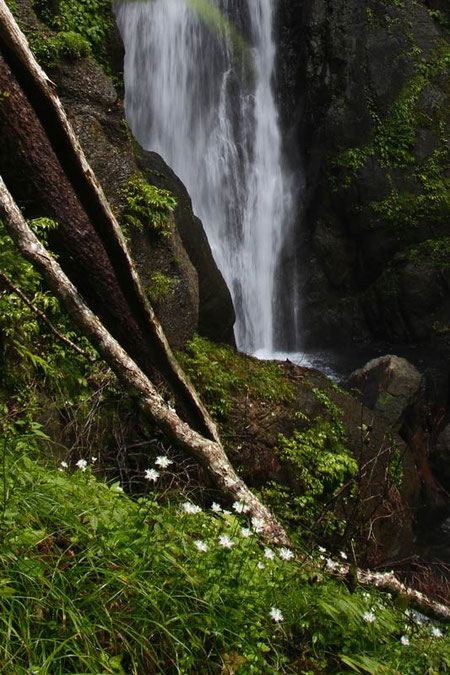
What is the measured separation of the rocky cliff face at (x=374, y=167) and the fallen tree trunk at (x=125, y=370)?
1065cm

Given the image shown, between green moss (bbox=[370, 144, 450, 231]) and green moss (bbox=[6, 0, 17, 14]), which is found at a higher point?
green moss (bbox=[6, 0, 17, 14])

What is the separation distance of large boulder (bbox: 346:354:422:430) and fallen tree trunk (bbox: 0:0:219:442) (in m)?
5.01

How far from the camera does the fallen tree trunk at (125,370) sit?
3295 millimetres

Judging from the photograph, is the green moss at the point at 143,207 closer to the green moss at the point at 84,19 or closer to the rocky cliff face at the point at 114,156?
the rocky cliff face at the point at 114,156

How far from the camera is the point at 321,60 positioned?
571 inches

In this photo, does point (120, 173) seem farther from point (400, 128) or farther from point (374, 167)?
point (400, 128)

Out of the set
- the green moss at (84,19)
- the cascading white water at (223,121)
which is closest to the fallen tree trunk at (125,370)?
the green moss at (84,19)

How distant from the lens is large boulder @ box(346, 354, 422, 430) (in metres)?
8.61

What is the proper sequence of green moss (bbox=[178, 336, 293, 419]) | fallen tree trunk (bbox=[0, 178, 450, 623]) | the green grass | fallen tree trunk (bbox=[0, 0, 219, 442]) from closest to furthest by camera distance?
1. the green grass
2. fallen tree trunk (bbox=[0, 178, 450, 623])
3. fallen tree trunk (bbox=[0, 0, 219, 442])
4. green moss (bbox=[178, 336, 293, 419])

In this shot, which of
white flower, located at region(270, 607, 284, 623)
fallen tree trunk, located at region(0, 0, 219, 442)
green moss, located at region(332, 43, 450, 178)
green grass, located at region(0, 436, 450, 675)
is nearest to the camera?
green grass, located at region(0, 436, 450, 675)

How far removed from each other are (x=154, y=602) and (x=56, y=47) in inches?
236

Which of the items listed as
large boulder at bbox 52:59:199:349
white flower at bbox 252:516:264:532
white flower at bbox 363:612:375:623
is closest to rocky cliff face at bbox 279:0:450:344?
large boulder at bbox 52:59:199:349

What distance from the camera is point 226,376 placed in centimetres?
571

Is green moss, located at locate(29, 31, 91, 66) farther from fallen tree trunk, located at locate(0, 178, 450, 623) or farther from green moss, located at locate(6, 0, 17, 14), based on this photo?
fallen tree trunk, located at locate(0, 178, 450, 623)
